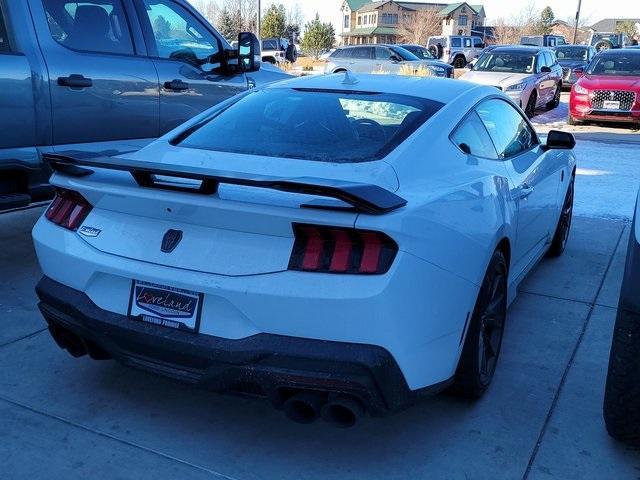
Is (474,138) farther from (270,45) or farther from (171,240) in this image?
(270,45)

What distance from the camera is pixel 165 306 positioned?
2686mm

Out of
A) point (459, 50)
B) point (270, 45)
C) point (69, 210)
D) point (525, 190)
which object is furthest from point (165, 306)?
point (270, 45)

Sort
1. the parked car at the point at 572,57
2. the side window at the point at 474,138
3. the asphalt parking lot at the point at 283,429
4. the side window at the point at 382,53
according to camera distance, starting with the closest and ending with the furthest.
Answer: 1. the asphalt parking lot at the point at 283,429
2. the side window at the point at 474,138
3. the side window at the point at 382,53
4. the parked car at the point at 572,57

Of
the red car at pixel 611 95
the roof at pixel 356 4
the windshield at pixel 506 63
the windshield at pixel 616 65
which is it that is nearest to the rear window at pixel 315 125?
the red car at pixel 611 95

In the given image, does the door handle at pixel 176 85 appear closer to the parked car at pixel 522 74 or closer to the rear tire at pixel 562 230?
the rear tire at pixel 562 230

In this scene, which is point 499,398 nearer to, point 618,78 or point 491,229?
point 491,229

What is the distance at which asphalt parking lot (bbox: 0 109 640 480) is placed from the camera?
2789 millimetres

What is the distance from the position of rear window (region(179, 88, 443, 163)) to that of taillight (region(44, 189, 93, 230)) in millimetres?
652

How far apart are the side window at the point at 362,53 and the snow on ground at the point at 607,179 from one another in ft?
42.2

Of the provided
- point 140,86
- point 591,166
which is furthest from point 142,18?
point 591,166

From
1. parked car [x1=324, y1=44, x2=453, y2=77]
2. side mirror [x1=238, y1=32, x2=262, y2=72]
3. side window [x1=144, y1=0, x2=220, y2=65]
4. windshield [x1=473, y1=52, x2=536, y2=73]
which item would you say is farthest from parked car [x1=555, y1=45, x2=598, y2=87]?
side window [x1=144, y1=0, x2=220, y2=65]

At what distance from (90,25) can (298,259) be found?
3.66m

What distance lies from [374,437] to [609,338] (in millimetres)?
1870

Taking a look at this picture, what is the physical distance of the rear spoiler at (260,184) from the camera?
7.70ft
